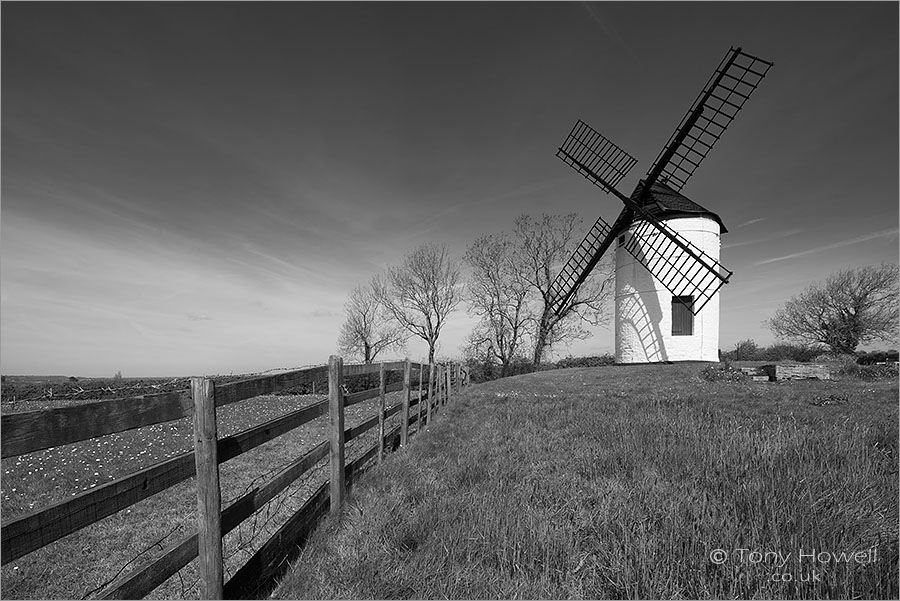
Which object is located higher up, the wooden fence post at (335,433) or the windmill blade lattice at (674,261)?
the windmill blade lattice at (674,261)

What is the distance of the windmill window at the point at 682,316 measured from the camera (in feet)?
79.1

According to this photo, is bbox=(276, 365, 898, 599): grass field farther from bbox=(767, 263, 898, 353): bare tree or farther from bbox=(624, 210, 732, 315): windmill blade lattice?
bbox=(767, 263, 898, 353): bare tree

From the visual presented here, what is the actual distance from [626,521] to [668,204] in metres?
26.1

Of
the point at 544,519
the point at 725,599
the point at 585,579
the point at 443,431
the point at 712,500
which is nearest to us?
the point at 725,599

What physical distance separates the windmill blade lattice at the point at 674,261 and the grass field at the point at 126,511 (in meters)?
19.6

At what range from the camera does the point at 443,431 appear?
8.66 metres

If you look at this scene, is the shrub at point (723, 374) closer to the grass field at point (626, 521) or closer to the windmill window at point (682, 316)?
the windmill window at point (682, 316)

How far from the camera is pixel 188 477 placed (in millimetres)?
2494

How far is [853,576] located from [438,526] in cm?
285

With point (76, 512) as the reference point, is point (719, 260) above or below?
above

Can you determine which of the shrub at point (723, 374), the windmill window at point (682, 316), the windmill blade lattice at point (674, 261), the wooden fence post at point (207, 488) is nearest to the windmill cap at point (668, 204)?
the windmill blade lattice at point (674, 261)

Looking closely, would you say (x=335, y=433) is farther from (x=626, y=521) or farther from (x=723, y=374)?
(x=723, y=374)

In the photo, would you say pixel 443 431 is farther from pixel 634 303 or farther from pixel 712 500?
pixel 634 303

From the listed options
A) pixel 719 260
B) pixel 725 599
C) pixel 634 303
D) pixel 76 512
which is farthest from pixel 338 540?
pixel 719 260
